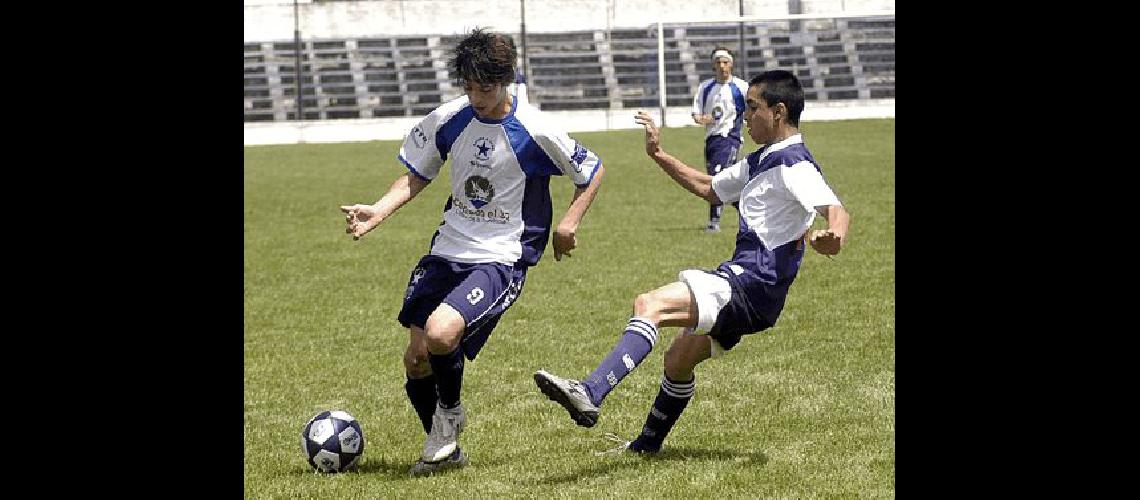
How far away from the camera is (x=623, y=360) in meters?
5.55

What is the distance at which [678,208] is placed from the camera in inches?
697

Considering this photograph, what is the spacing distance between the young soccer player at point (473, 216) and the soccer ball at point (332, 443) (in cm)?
31

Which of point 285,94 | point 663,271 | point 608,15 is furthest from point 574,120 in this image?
point 663,271

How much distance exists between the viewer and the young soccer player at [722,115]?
15.9m

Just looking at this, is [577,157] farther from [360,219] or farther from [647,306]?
[360,219]

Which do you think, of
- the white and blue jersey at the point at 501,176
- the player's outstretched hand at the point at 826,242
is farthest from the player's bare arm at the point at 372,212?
the player's outstretched hand at the point at 826,242

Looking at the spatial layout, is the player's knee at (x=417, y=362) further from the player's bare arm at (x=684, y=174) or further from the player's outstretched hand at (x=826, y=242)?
the player's outstretched hand at (x=826, y=242)

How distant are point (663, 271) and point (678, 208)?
5.50 meters

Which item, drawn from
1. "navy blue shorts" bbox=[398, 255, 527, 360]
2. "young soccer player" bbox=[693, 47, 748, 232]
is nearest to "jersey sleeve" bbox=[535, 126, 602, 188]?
"navy blue shorts" bbox=[398, 255, 527, 360]

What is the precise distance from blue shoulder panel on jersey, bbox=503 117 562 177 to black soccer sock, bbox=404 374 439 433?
1049 millimetres

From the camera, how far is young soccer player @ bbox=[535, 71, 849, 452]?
5781 millimetres

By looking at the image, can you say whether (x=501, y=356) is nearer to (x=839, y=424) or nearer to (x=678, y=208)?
(x=839, y=424)

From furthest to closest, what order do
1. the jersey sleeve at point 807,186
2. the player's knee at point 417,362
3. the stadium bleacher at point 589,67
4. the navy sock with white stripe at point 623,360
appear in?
the stadium bleacher at point 589,67
the player's knee at point 417,362
the jersey sleeve at point 807,186
the navy sock with white stripe at point 623,360

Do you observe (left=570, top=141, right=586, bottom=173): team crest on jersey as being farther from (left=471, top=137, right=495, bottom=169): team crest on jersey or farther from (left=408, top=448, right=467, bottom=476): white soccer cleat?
(left=408, top=448, right=467, bottom=476): white soccer cleat
